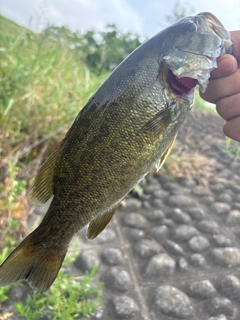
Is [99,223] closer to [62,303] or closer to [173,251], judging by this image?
[62,303]

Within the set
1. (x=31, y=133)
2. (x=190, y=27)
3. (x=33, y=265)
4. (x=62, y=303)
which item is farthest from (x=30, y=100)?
(x=33, y=265)

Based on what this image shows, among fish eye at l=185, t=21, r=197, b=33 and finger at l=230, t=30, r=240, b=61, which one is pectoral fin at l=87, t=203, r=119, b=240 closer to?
fish eye at l=185, t=21, r=197, b=33

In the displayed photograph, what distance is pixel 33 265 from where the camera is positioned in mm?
1171

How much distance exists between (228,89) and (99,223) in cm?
90

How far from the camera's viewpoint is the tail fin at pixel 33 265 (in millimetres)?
1123

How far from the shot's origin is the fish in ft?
3.76

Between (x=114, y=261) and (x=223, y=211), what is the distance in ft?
5.31

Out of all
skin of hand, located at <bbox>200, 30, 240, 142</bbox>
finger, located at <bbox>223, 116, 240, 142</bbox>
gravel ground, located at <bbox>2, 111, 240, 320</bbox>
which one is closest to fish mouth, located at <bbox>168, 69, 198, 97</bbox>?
skin of hand, located at <bbox>200, 30, 240, 142</bbox>

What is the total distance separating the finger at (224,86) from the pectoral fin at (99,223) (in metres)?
0.74

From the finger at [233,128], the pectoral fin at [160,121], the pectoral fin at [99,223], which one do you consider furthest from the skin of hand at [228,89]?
the pectoral fin at [99,223]

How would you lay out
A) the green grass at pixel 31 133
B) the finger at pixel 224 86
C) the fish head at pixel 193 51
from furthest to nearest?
the green grass at pixel 31 133 → the finger at pixel 224 86 → the fish head at pixel 193 51

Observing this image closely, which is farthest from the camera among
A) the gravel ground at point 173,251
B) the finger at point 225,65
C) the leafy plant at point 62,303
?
the gravel ground at point 173,251

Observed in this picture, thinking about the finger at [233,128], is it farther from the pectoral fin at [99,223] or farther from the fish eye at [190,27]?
the pectoral fin at [99,223]

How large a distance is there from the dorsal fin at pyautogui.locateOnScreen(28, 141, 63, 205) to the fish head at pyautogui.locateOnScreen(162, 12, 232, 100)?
0.48m
